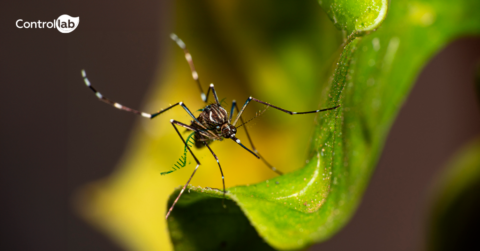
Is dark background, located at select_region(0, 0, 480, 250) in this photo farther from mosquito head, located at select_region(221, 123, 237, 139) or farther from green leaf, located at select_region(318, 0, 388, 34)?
green leaf, located at select_region(318, 0, 388, 34)

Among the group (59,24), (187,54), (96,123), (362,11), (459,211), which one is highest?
(59,24)

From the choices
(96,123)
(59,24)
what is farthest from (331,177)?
(96,123)

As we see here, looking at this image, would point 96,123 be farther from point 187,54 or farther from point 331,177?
point 331,177

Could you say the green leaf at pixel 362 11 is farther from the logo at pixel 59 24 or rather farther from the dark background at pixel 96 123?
the logo at pixel 59 24

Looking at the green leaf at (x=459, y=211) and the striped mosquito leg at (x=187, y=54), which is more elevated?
the striped mosquito leg at (x=187, y=54)

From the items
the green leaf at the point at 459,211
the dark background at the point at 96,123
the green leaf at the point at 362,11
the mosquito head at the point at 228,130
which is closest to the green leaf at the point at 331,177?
the green leaf at the point at 362,11

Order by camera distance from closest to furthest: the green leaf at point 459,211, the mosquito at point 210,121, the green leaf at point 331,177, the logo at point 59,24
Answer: the green leaf at point 331,177, the green leaf at point 459,211, the mosquito at point 210,121, the logo at point 59,24

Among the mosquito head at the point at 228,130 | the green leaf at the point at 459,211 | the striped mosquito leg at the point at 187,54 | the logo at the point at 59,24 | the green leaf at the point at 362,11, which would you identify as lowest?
the green leaf at the point at 459,211
